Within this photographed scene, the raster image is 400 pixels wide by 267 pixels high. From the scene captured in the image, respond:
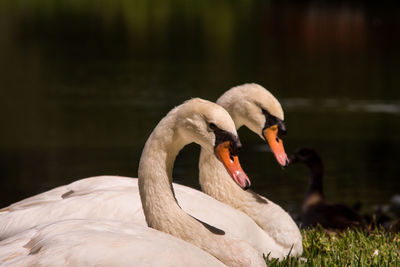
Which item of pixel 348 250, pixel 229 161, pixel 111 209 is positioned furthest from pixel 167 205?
pixel 348 250

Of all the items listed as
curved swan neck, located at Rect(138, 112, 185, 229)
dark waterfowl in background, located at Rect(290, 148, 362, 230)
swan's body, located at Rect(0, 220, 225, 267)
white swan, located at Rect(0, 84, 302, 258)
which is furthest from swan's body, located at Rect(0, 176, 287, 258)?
dark waterfowl in background, located at Rect(290, 148, 362, 230)

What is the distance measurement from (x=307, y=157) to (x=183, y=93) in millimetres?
14067

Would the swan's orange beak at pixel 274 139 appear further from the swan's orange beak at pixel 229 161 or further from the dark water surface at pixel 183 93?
the dark water surface at pixel 183 93

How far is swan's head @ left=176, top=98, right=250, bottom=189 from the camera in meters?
4.99

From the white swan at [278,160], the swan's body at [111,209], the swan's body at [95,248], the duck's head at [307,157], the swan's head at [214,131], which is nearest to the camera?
the swan's body at [95,248]

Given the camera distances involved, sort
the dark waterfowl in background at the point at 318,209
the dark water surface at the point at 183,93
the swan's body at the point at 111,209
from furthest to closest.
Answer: the dark water surface at the point at 183,93 < the dark waterfowl in background at the point at 318,209 < the swan's body at the point at 111,209

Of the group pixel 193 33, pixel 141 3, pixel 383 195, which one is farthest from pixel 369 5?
pixel 383 195

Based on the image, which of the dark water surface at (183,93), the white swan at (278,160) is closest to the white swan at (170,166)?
the white swan at (278,160)

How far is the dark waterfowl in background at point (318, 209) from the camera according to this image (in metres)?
9.52

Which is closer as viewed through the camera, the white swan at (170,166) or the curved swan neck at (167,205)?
the white swan at (170,166)

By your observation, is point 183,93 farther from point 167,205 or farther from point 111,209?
point 167,205

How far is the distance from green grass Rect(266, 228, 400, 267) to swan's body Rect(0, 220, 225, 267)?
1425 millimetres

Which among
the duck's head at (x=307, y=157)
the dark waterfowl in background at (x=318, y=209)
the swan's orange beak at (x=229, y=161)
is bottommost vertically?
the dark waterfowl in background at (x=318, y=209)

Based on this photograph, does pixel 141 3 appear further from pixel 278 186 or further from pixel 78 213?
pixel 78 213
